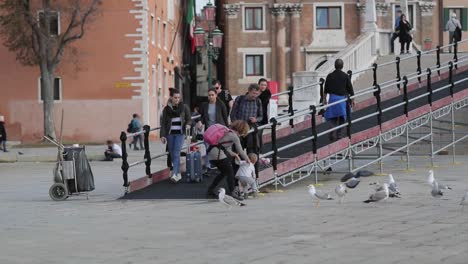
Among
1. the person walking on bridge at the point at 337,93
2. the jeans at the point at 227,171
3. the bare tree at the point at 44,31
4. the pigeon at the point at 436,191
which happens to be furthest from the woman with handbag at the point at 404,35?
the pigeon at the point at 436,191

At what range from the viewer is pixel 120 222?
1683 centimetres

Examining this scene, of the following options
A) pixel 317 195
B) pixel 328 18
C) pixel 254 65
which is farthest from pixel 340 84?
pixel 254 65

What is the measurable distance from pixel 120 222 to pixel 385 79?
63.6 feet

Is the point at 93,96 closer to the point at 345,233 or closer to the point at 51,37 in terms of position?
the point at 51,37

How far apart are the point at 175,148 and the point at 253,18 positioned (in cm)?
6038

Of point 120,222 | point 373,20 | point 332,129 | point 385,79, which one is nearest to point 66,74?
point 373,20

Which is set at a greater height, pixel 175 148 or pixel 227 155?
pixel 227 155

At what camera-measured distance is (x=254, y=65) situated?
270 feet

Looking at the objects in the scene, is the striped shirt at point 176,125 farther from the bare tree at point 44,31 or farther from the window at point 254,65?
the window at point 254,65

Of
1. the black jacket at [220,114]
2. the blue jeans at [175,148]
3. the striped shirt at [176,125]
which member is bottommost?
the blue jeans at [175,148]

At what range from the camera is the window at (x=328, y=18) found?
81188 mm

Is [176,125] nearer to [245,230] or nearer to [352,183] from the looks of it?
[352,183]

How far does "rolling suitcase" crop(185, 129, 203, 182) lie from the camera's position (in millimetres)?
21656

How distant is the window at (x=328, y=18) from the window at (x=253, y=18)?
151 inches
